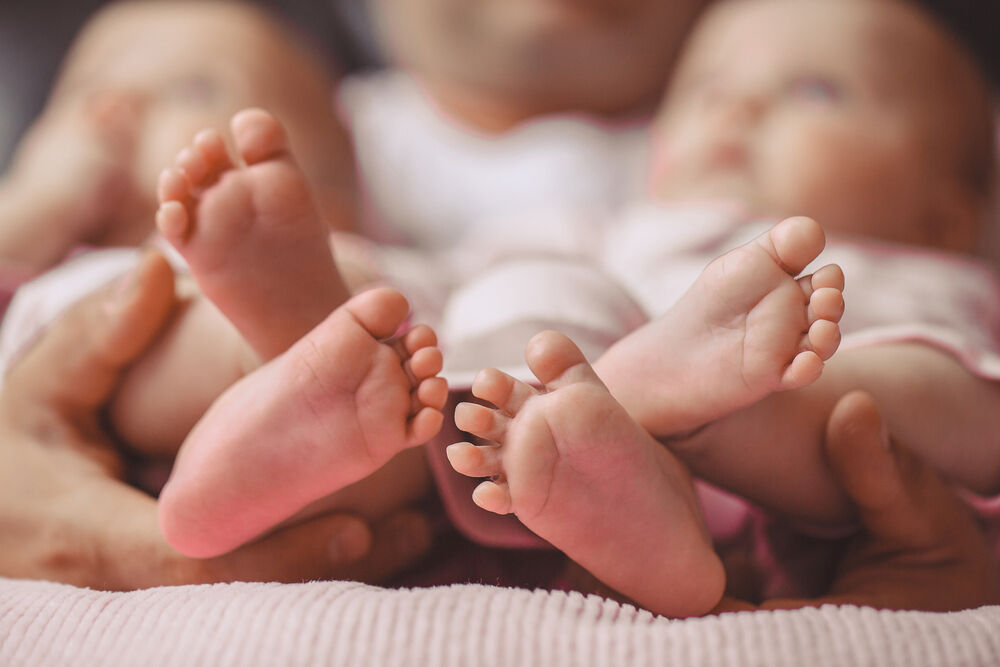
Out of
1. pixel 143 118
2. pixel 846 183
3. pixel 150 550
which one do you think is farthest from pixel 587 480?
pixel 143 118

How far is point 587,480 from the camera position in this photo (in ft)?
1.33

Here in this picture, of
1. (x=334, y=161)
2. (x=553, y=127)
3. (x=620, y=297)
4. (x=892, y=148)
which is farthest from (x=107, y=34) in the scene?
(x=892, y=148)

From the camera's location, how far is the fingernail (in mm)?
495

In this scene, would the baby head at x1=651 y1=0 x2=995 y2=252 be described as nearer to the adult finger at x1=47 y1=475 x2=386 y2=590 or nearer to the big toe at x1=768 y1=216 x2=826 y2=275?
the big toe at x1=768 y1=216 x2=826 y2=275

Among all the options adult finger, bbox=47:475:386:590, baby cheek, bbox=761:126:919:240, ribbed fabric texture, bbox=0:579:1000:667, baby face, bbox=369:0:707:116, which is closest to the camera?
ribbed fabric texture, bbox=0:579:1000:667

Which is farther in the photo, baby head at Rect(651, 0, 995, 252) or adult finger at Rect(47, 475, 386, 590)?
baby head at Rect(651, 0, 995, 252)

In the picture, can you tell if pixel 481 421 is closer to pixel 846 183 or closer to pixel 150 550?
Answer: pixel 150 550

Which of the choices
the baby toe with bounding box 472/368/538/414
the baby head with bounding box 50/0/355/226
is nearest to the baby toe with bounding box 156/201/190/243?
the baby toe with bounding box 472/368/538/414

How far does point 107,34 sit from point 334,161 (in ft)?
1.18

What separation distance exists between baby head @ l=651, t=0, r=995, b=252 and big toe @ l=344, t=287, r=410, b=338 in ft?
1.94

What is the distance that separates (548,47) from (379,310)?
35.0 inches

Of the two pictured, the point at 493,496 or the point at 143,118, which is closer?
the point at 493,496

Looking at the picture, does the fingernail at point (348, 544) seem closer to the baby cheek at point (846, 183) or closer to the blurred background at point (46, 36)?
the baby cheek at point (846, 183)

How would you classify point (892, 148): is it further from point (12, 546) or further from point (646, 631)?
point (12, 546)
